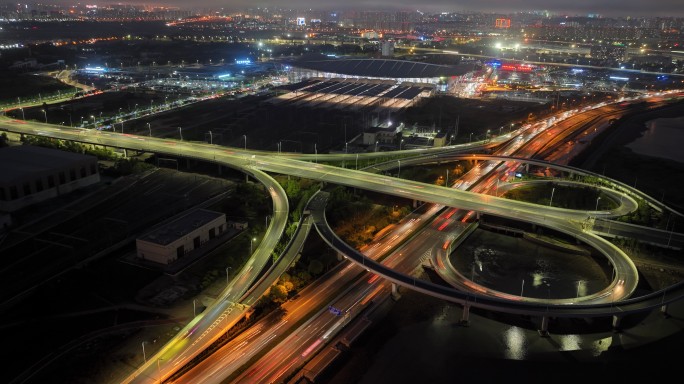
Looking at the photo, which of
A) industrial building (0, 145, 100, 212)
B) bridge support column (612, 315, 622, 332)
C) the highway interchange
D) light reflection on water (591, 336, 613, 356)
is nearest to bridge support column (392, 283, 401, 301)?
the highway interchange

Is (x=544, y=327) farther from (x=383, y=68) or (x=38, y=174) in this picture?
(x=383, y=68)

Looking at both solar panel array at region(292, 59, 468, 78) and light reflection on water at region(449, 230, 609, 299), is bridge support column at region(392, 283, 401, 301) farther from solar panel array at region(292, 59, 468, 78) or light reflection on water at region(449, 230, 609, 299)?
solar panel array at region(292, 59, 468, 78)

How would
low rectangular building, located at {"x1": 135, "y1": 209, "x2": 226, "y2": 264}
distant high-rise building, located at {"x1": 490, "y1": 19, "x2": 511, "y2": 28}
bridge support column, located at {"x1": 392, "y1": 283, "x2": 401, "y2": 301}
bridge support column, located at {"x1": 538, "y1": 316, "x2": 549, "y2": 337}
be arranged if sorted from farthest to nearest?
distant high-rise building, located at {"x1": 490, "y1": 19, "x2": 511, "y2": 28}, low rectangular building, located at {"x1": 135, "y1": 209, "x2": 226, "y2": 264}, bridge support column, located at {"x1": 392, "y1": 283, "x2": 401, "y2": 301}, bridge support column, located at {"x1": 538, "y1": 316, "x2": 549, "y2": 337}

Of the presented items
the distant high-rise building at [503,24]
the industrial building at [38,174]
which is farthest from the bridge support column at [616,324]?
the distant high-rise building at [503,24]

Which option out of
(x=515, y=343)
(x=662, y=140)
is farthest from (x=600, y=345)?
(x=662, y=140)

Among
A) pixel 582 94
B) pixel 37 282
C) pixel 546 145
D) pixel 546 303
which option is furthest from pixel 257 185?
pixel 582 94
